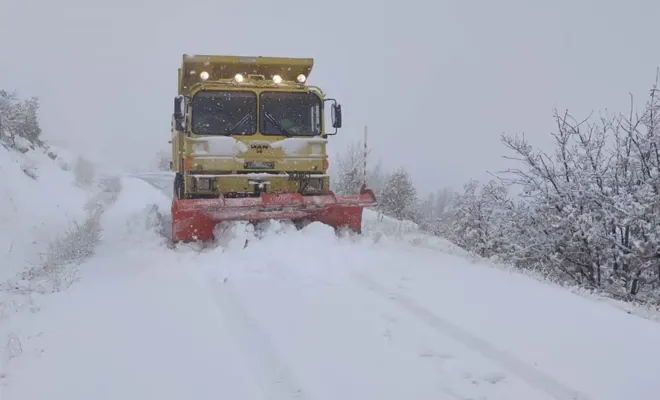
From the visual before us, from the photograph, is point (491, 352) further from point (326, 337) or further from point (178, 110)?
point (178, 110)

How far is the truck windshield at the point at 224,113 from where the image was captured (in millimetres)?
8273

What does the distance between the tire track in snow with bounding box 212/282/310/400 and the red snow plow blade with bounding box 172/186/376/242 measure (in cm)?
258

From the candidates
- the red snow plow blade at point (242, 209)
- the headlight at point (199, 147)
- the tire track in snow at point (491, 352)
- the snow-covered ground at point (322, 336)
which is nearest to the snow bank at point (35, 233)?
the snow-covered ground at point (322, 336)

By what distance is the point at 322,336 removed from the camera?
381 cm

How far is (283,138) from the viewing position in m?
8.50

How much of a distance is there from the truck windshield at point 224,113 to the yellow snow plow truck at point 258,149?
2 centimetres

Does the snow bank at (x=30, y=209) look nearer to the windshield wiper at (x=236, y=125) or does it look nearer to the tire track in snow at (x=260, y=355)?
the windshield wiper at (x=236, y=125)

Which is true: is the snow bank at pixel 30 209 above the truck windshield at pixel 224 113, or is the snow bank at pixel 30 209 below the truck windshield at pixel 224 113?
below

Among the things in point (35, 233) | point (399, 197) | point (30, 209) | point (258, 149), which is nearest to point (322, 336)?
point (258, 149)

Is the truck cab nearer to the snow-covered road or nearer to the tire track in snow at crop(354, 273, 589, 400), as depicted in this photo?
the snow-covered road

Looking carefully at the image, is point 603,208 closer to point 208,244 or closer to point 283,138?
point 283,138

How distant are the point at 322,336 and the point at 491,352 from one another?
45.7 inches

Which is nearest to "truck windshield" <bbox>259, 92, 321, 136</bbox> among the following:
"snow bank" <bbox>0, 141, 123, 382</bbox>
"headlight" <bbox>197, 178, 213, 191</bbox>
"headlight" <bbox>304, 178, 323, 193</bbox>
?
"headlight" <bbox>304, 178, 323, 193</bbox>

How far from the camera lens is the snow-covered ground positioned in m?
3.00
